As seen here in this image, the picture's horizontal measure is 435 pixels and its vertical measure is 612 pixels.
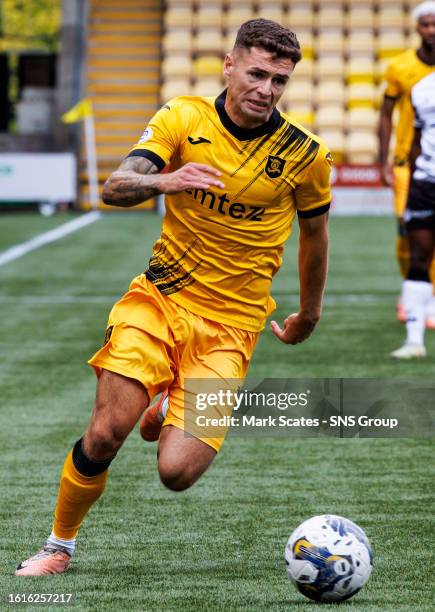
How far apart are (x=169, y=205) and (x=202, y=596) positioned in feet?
4.71

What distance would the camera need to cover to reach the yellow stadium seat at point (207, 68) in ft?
97.8

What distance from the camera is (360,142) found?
28.4m

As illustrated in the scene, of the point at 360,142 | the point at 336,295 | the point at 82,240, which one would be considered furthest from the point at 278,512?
the point at 360,142

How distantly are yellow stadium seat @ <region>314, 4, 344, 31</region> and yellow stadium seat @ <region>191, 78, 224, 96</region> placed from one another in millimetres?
2537

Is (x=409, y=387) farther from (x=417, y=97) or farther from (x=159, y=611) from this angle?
(x=159, y=611)

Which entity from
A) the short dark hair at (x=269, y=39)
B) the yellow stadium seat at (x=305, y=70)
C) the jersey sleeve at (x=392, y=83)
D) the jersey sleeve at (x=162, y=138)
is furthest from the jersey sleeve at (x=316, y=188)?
the yellow stadium seat at (x=305, y=70)

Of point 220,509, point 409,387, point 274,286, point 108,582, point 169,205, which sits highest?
point 169,205

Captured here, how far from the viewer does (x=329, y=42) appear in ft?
98.8

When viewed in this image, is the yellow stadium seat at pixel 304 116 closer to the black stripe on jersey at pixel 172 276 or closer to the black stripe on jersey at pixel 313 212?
the black stripe on jersey at pixel 313 212

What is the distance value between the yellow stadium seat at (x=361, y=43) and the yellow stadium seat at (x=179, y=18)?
Result: 3.48 m

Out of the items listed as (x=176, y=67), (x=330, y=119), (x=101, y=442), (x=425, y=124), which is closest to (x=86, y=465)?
(x=101, y=442)

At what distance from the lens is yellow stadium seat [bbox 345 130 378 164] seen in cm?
2831

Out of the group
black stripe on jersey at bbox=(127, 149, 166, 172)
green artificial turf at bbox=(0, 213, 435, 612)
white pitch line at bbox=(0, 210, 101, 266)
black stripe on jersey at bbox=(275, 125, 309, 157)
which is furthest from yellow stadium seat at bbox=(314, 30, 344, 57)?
black stripe on jersey at bbox=(127, 149, 166, 172)

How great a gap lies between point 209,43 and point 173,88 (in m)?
1.72
